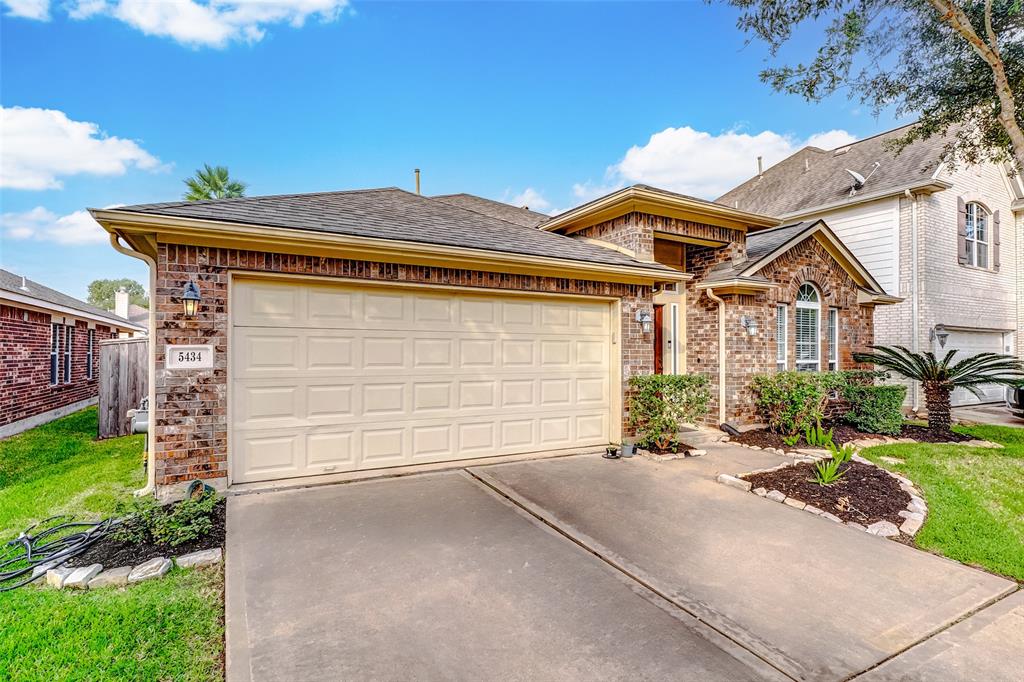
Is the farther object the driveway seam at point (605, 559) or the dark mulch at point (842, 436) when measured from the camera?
the dark mulch at point (842, 436)

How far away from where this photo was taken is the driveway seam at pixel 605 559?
2516mm

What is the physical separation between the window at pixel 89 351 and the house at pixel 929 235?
21.9 meters

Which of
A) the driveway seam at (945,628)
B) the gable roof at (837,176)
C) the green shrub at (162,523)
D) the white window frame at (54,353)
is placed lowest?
the driveway seam at (945,628)

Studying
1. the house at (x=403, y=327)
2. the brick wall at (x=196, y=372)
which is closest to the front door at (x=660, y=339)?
the house at (x=403, y=327)

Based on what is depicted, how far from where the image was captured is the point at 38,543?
13.0 feet

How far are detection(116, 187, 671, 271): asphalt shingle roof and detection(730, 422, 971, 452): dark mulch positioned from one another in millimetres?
3462

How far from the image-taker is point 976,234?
13492mm

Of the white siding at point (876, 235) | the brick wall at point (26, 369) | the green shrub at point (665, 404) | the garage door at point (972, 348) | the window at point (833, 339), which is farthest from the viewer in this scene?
the garage door at point (972, 348)

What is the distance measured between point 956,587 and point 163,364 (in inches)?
277

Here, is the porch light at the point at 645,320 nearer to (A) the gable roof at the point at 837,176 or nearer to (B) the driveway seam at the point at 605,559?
(B) the driveway seam at the point at 605,559

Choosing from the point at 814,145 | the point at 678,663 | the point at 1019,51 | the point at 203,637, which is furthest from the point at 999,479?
the point at 814,145

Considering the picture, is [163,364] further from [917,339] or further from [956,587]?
[917,339]

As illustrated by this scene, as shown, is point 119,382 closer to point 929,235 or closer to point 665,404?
point 665,404

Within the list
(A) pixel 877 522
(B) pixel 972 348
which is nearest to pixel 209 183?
(A) pixel 877 522
